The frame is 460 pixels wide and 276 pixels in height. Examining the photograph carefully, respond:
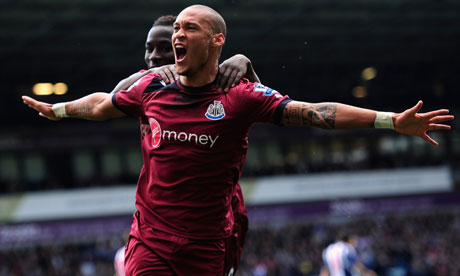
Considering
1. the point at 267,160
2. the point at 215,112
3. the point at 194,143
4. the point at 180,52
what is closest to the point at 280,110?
the point at 215,112

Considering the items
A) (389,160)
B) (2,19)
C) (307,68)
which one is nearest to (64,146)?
(2,19)

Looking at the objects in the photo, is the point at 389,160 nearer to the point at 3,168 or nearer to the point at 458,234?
the point at 458,234

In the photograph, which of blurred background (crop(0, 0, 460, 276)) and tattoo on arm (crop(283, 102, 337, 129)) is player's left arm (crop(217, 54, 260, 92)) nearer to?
tattoo on arm (crop(283, 102, 337, 129))

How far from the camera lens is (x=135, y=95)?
3.79 metres

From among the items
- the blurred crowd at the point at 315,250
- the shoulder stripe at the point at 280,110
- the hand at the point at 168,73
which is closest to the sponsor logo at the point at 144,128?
the hand at the point at 168,73

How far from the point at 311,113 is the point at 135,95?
3.40 ft

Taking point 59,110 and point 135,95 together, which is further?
point 59,110

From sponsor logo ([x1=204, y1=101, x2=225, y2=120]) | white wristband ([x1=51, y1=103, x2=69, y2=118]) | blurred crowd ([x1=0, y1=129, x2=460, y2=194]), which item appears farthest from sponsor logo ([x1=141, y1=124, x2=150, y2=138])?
blurred crowd ([x1=0, y1=129, x2=460, y2=194])

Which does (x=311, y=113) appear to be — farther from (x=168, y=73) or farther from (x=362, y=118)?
(x=168, y=73)

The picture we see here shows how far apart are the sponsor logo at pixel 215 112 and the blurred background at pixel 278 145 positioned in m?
16.3

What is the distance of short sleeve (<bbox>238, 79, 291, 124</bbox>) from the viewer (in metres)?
3.56

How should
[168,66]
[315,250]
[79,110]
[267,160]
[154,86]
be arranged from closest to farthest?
1. [154,86]
2. [168,66]
3. [79,110]
4. [315,250]
5. [267,160]

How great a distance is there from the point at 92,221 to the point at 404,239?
44.0 ft

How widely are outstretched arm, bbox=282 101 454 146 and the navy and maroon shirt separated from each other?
0.34ft
